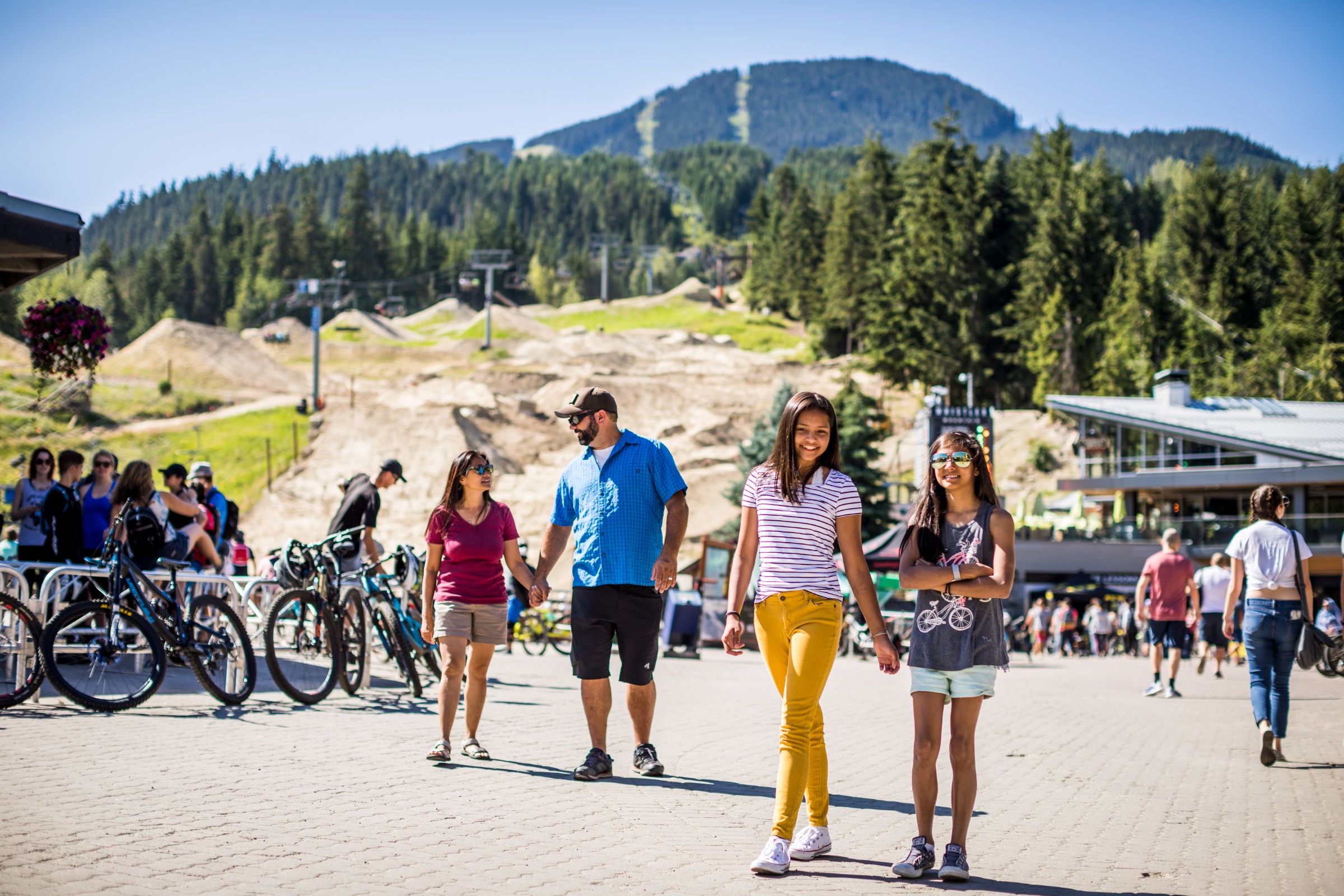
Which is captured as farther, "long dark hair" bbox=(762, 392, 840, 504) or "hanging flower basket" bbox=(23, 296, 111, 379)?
"hanging flower basket" bbox=(23, 296, 111, 379)

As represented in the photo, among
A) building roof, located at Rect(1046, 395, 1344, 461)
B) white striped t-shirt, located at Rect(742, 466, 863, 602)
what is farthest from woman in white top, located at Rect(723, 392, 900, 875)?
building roof, located at Rect(1046, 395, 1344, 461)

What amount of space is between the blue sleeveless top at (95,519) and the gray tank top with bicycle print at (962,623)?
8.14 metres

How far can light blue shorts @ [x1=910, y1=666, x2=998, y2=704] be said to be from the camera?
16.3 feet

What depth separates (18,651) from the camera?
866 centimetres

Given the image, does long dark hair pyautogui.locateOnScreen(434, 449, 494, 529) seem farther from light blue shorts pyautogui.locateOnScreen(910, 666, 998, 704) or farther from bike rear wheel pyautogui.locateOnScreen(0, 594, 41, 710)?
light blue shorts pyautogui.locateOnScreen(910, 666, 998, 704)

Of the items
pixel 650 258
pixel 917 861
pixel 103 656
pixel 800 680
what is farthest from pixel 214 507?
pixel 650 258

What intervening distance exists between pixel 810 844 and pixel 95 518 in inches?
317

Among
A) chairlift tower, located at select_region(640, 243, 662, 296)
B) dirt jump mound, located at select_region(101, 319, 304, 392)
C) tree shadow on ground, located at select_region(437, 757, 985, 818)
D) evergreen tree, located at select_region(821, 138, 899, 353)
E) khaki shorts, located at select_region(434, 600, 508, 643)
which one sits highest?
chairlift tower, located at select_region(640, 243, 662, 296)

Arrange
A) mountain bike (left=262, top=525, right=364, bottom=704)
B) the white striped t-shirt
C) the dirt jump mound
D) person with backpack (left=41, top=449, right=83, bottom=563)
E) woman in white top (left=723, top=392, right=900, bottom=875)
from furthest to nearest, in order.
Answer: the dirt jump mound, person with backpack (left=41, top=449, right=83, bottom=563), mountain bike (left=262, top=525, right=364, bottom=704), the white striped t-shirt, woman in white top (left=723, top=392, right=900, bottom=875)

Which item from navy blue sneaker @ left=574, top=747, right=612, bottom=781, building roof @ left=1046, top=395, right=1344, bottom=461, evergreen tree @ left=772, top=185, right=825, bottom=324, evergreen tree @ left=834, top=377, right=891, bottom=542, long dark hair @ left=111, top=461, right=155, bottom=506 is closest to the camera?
navy blue sneaker @ left=574, top=747, right=612, bottom=781

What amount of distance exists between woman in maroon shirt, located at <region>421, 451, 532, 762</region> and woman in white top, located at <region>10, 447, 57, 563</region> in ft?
19.3

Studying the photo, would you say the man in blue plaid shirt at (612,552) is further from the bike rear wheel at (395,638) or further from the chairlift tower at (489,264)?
the chairlift tower at (489,264)

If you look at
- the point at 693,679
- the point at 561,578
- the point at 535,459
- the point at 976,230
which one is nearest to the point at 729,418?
the point at 535,459

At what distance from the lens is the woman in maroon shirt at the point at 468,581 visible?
25.0 ft
